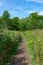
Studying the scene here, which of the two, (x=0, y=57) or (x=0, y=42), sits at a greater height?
(x=0, y=42)

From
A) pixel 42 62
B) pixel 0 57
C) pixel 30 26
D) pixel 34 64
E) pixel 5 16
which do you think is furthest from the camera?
pixel 5 16

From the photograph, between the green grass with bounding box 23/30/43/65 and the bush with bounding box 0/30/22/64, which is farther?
the bush with bounding box 0/30/22/64

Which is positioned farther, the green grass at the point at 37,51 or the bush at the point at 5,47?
the bush at the point at 5,47

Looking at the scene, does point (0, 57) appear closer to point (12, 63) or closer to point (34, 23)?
point (12, 63)

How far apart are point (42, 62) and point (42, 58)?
0.74 ft

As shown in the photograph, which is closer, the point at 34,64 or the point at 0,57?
the point at 34,64

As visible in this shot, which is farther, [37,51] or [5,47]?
[5,47]

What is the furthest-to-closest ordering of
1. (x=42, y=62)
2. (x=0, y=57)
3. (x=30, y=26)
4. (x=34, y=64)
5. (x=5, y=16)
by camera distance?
(x=5, y=16), (x=30, y=26), (x=0, y=57), (x=34, y=64), (x=42, y=62)

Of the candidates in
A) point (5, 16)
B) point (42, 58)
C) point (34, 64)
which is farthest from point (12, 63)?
point (5, 16)

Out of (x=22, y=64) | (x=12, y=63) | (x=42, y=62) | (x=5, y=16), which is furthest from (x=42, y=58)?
(x=5, y=16)

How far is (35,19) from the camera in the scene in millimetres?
84500

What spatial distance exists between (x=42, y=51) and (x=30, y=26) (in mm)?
69460

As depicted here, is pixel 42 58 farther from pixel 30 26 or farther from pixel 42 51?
pixel 30 26

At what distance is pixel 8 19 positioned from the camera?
8831 centimetres
